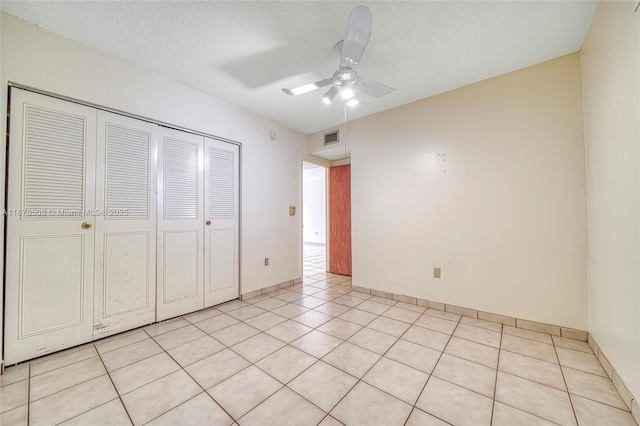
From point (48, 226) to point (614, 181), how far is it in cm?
434

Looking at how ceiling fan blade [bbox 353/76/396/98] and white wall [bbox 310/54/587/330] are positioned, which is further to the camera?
white wall [bbox 310/54/587/330]

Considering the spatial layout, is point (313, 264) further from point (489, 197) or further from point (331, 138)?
point (489, 197)

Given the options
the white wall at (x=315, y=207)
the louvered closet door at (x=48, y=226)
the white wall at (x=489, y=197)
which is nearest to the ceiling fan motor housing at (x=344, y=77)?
the white wall at (x=489, y=197)

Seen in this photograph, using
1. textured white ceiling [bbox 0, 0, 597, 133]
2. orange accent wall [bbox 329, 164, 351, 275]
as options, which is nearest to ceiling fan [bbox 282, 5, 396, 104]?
textured white ceiling [bbox 0, 0, 597, 133]

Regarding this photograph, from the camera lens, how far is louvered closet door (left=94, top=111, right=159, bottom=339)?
2.28m

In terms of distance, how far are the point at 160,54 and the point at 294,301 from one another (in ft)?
10.4

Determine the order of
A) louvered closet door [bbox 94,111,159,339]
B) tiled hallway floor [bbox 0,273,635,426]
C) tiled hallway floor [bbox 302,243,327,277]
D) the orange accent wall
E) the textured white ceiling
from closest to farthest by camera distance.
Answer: tiled hallway floor [bbox 0,273,635,426]
the textured white ceiling
louvered closet door [bbox 94,111,159,339]
the orange accent wall
tiled hallway floor [bbox 302,243,327,277]

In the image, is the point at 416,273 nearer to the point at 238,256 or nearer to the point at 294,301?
the point at 294,301

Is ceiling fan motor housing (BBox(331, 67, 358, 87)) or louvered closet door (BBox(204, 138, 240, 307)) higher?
ceiling fan motor housing (BBox(331, 67, 358, 87))

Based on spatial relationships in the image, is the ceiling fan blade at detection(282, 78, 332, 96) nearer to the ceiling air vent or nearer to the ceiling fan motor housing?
the ceiling fan motor housing

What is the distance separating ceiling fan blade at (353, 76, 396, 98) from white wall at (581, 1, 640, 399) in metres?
1.43

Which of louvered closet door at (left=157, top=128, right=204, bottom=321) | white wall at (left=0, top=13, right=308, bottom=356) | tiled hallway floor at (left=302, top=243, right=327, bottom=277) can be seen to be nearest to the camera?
white wall at (left=0, top=13, right=308, bottom=356)

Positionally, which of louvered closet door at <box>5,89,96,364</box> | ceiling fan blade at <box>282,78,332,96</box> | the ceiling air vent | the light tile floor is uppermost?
the ceiling air vent

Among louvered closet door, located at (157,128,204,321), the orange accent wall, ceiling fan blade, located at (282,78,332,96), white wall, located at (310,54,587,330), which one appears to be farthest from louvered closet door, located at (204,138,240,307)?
the orange accent wall
